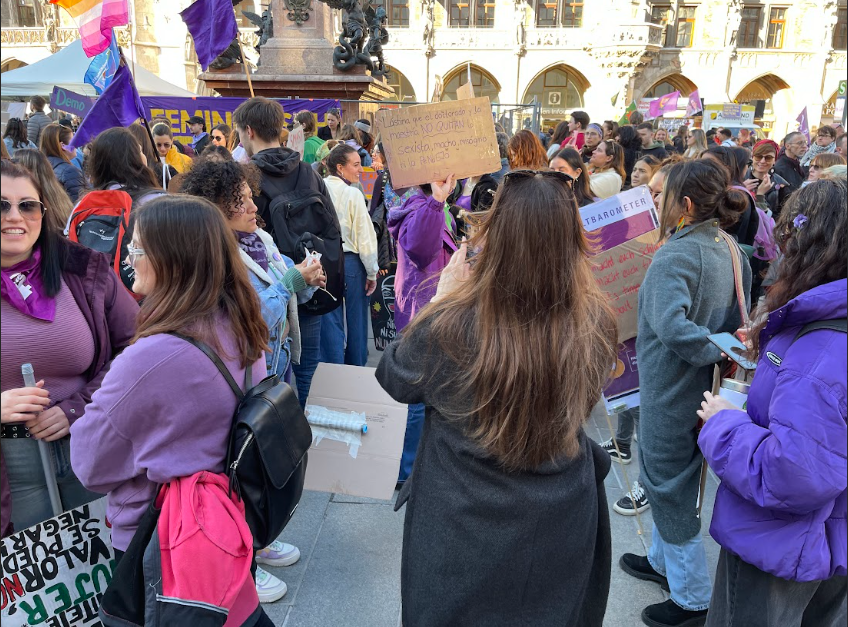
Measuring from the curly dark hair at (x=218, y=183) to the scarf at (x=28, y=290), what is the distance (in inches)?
25.7

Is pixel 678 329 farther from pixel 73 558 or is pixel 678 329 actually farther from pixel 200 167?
pixel 73 558

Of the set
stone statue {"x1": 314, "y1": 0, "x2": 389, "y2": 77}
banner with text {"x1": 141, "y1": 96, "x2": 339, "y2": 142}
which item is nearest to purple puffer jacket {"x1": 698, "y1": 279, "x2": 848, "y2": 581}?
banner with text {"x1": 141, "y1": 96, "x2": 339, "y2": 142}

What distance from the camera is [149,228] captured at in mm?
1715

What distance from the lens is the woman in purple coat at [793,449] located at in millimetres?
1469

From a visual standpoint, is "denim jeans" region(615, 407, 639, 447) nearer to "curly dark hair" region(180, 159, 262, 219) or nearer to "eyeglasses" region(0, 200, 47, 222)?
"curly dark hair" region(180, 159, 262, 219)

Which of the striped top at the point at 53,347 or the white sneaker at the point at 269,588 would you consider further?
the white sneaker at the point at 269,588

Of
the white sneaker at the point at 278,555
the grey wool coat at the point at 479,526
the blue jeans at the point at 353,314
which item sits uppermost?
the grey wool coat at the point at 479,526

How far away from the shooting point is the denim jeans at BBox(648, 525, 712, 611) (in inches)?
100

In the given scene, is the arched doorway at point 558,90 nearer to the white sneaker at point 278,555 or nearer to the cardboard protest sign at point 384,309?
the cardboard protest sign at point 384,309

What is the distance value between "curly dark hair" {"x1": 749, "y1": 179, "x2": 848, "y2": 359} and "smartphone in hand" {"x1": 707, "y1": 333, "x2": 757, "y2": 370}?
0.97 feet

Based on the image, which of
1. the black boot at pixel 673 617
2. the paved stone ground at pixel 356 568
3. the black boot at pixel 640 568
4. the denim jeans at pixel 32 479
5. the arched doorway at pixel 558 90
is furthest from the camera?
the arched doorway at pixel 558 90

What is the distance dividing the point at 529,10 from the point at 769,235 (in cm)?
3517

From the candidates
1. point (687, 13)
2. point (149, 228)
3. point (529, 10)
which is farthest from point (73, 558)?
point (687, 13)

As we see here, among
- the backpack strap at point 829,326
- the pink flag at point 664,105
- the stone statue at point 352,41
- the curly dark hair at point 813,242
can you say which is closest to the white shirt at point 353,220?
the curly dark hair at point 813,242
